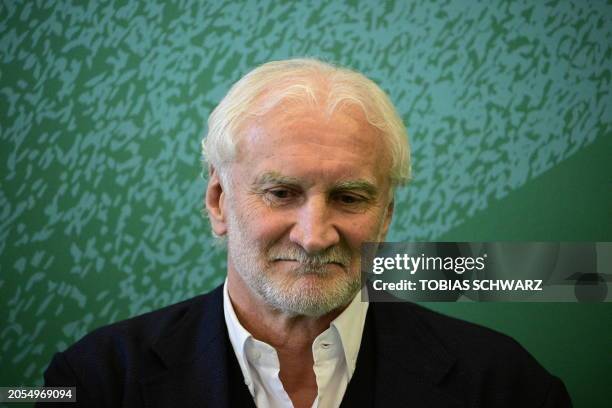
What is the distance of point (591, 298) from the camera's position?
1911 millimetres

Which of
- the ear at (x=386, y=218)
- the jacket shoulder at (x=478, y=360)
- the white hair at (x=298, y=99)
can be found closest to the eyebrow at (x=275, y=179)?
the white hair at (x=298, y=99)

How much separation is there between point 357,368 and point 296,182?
1.48 feet

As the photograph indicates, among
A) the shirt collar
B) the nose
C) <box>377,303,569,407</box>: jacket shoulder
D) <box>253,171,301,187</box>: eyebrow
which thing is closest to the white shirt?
the shirt collar

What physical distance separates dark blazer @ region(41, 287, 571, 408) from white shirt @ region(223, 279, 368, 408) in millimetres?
22

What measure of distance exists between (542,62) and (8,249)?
1.57m

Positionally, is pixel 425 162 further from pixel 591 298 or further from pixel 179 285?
pixel 179 285

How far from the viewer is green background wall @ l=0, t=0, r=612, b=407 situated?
1868 millimetres

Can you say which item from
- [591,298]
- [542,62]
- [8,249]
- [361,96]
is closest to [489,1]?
[542,62]

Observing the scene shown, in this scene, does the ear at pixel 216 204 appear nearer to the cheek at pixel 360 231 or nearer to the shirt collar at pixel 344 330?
the shirt collar at pixel 344 330

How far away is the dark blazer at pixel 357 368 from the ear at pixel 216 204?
0.16 m

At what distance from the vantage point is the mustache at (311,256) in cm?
143

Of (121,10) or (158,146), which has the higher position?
(121,10)

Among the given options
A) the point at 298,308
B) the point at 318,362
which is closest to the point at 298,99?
the point at 298,308

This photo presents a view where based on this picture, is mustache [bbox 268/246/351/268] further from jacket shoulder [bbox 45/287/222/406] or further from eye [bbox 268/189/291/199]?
jacket shoulder [bbox 45/287/222/406]
